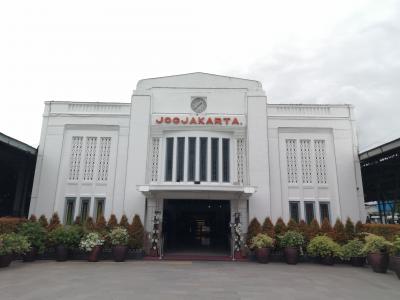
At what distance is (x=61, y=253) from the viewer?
14.7m

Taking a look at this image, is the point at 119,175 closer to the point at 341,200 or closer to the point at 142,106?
the point at 142,106

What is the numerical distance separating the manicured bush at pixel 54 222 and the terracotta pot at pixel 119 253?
3.75 m

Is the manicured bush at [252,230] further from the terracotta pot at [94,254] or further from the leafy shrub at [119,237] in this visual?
the terracotta pot at [94,254]

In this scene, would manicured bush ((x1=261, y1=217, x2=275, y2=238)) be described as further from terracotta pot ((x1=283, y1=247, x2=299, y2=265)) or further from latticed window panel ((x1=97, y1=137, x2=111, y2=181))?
latticed window panel ((x1=97, y1=137, x2=111, y2=181))

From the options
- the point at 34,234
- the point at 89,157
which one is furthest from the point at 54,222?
the point at 89,157

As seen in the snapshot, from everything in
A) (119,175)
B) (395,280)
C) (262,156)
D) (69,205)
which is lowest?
(395,280)

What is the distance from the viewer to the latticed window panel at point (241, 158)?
17.9 m

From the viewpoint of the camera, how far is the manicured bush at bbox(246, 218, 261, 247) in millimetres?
15969

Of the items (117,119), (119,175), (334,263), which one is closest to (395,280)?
(334,263)

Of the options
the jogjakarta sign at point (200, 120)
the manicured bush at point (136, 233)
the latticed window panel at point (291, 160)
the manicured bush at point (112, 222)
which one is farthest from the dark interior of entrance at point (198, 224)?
the jogjakarta sign at point (200, 120)

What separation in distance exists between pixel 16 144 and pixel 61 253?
6.61m

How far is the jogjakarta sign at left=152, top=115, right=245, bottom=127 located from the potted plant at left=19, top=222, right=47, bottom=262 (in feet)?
28.4

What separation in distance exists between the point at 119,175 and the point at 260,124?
9.25 metres

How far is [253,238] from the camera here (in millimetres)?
15453
